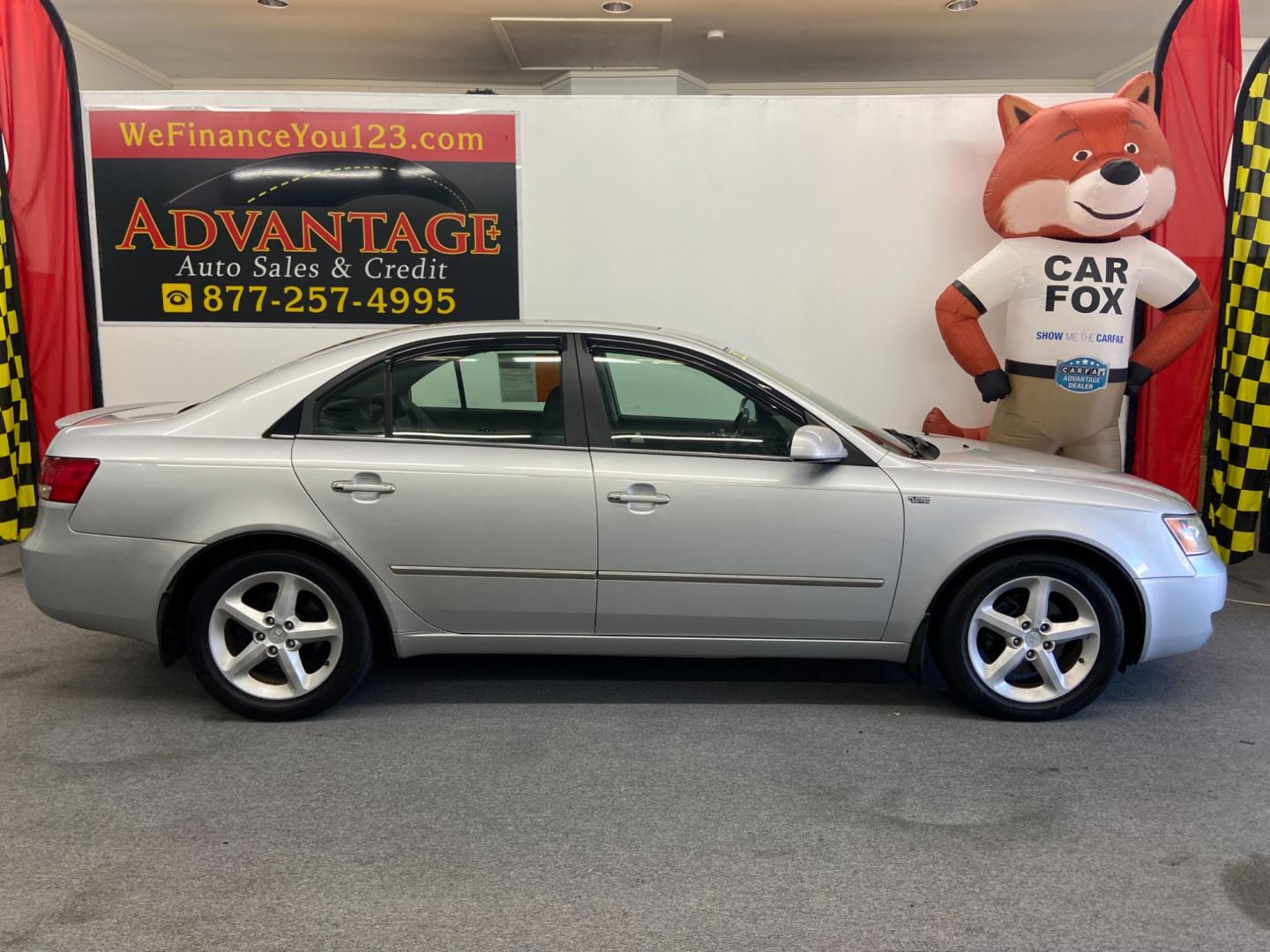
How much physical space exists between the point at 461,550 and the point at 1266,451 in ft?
15.4

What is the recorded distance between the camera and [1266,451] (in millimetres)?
5453

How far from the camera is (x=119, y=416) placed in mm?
3717

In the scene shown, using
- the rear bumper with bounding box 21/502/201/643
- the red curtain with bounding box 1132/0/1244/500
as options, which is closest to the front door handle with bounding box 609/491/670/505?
the rear bumper with bounding box 21/502/201/643

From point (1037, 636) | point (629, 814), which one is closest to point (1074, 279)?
point (1037, 636)

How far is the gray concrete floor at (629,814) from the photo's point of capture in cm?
232

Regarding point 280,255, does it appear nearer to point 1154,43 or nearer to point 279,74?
point 279,74

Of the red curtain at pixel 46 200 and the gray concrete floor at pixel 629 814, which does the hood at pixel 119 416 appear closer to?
the gray concrete floor at pixel 629 814

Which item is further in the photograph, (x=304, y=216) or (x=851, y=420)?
(x=304, y=216)

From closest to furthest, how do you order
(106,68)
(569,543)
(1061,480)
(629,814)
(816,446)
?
(629,814)
(816,446)
(569,543)
(1061,480)
(106,68)

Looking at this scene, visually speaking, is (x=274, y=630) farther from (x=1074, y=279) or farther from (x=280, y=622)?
(x=1074, y=279)

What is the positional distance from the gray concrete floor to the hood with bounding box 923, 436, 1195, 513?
82 cm

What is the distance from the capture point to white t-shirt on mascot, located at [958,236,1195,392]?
5141 mm

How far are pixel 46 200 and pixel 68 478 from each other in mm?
3097

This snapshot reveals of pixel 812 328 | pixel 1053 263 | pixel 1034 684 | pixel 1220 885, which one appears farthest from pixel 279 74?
pixel 1220 885
